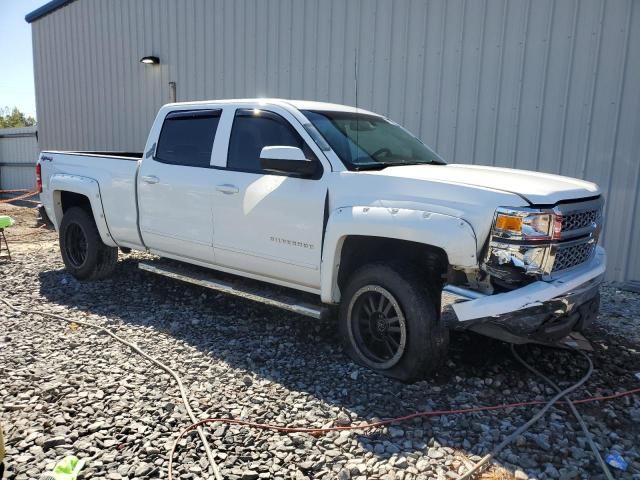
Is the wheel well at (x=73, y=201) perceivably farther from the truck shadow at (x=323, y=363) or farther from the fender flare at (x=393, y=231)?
the fender flare at (x=393, y=231)

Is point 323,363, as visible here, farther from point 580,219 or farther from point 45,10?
point 45,10

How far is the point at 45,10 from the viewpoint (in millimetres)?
14719

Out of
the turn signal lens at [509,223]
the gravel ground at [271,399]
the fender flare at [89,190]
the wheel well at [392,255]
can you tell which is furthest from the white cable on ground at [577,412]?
the fender flare at [89,190]

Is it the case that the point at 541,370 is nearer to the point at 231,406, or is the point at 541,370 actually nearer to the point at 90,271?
the point at 231,406

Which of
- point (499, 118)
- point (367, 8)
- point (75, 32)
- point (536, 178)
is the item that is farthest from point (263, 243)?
point (75, 32)

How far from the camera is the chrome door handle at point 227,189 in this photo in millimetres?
4432

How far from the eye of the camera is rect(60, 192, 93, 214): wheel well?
6234 millimetres

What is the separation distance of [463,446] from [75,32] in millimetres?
14656

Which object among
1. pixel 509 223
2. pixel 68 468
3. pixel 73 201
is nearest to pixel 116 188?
pixel 73 201

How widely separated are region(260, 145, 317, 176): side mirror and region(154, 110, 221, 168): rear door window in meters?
1.10

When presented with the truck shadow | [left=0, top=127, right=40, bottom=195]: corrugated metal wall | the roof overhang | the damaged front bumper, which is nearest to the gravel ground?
the truck shadow

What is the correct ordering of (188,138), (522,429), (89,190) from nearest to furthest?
1. (522,429)
2. (188,138)
3. (89,190)

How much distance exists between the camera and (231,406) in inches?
129

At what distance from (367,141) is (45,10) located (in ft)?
47.1
